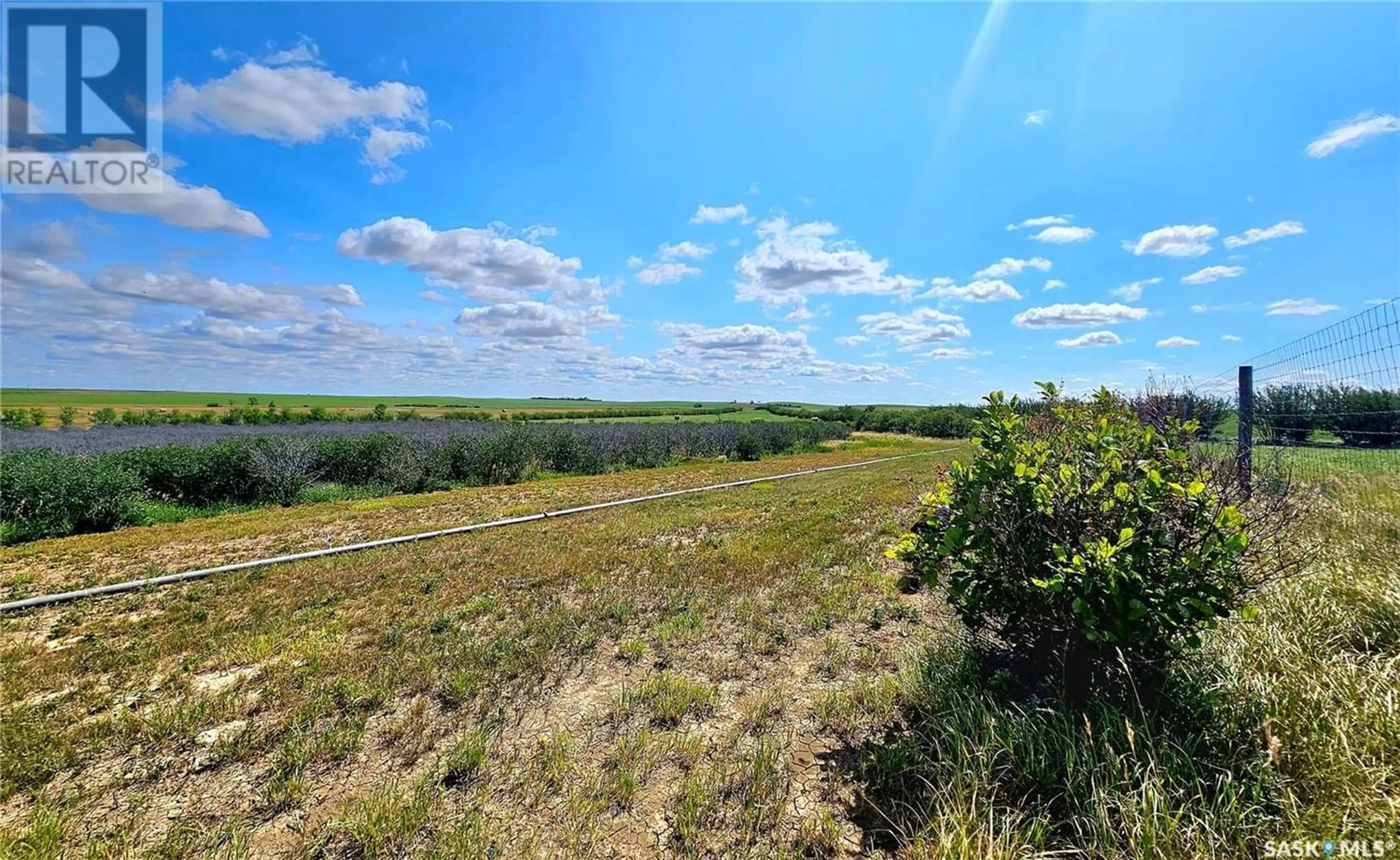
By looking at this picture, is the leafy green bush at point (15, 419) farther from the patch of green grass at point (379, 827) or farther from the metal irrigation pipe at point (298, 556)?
the patch of green grass at point (379, 827)

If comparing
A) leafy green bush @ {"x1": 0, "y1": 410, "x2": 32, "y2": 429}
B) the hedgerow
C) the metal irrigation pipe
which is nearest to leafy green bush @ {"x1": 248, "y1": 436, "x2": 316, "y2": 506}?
the hedgerow

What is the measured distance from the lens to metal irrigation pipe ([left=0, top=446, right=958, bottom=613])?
18.6ft

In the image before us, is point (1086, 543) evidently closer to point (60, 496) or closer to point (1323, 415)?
point (1323, 415)

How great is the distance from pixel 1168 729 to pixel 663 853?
2563 mm

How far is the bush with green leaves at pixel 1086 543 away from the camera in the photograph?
232cm

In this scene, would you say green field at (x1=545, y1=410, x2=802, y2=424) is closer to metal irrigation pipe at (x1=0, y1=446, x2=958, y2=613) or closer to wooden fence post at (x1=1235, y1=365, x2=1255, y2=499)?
→ metal irrigation pipe at (x1=0, y1=446, x2=958, y2=613)

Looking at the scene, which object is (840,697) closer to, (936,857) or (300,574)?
(936,857)

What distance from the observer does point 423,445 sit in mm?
18047

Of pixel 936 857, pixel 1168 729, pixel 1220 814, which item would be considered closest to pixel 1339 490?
pixel 1168 729

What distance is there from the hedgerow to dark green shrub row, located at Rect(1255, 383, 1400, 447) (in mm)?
19407

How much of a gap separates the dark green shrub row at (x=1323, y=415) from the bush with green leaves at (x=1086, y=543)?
4842 mm

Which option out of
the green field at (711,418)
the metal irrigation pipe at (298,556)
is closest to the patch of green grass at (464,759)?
the metal irrigation pipe at (298,556)

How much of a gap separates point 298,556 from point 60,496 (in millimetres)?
7231

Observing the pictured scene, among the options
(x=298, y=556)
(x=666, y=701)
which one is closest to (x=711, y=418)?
(x=298, y=556)
